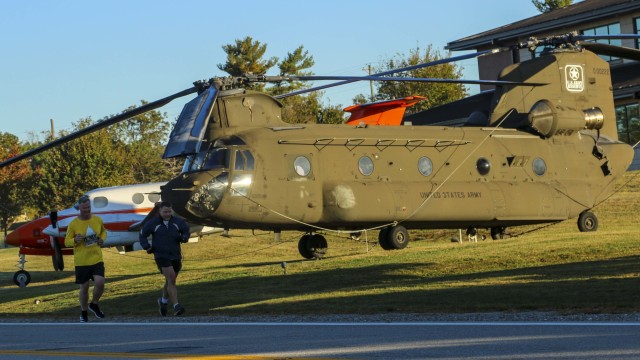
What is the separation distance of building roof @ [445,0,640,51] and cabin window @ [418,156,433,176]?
98.7ft

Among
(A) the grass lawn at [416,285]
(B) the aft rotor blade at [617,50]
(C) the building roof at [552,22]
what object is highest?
(C) the building roof at [552,22]

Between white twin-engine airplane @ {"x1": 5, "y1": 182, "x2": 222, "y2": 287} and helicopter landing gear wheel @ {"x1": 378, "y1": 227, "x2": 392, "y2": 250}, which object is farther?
white twin-engine airplane @ {"x1": 5, "y1": 182, "x2": 222, "y2": 287}

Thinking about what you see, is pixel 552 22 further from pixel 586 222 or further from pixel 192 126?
pixel 192 126

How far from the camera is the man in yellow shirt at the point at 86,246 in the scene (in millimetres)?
18484

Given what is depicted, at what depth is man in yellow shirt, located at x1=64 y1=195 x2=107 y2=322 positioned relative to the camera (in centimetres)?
1848

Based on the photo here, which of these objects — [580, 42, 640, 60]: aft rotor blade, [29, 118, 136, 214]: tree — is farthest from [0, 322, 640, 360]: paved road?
[29, 118, 136, 214]: tree

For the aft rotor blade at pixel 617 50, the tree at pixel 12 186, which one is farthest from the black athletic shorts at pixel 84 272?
the tree at pixel 12 186

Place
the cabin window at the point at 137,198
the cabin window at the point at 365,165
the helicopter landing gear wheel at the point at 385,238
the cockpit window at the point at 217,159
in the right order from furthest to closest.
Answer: the cabin window at the point at 137,198, the helicopter landing gear wheel at the point at 385,238, the cabin window at the point at 365,165, the cockpit window at the point at 217,159

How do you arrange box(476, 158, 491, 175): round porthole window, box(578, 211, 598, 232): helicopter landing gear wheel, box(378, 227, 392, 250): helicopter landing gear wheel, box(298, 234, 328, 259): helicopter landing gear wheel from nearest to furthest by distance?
1. box(378, 227, 392, 250): helicopter landing gear wheel
2. box(476, 158, 491, 175): round porthole window
3. box(298, 234, 328, 259): helicopter landing gear wheel
4. box(578, 211, 598, 232): helicopter landing gear wheel

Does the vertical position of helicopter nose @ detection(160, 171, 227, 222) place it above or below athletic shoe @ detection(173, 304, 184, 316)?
above

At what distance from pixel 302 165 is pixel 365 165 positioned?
1.77 meters

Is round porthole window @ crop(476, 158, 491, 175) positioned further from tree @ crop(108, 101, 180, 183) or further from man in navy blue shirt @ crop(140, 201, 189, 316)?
tree @ crop(108, 101, 180, 183)

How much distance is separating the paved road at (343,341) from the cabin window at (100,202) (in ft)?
78.0

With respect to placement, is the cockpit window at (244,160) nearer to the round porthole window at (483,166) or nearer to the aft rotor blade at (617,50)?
the round porthole window at (483,166)
